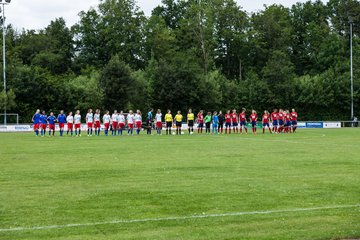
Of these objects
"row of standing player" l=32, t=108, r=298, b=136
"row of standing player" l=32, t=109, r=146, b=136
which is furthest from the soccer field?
"row of standing player" l=32, t=108, r=298, b=136

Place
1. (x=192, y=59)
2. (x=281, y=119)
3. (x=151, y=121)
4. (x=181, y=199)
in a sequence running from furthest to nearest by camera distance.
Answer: (x=192, y=59), (x=281, y=119), (x=151, y=121), (x=181, y=199)

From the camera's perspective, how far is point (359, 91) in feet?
240

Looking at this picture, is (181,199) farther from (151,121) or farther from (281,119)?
(281,119)

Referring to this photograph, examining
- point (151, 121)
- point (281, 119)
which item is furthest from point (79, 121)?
point (281, 119)

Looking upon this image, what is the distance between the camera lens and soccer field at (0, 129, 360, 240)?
8.51 metres

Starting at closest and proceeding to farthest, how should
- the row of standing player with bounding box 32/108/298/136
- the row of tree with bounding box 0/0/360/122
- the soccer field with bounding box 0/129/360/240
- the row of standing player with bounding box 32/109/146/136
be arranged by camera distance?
the soccer field with bounding box 0/129/360/240, the row of standing player with bounding box 32/109/146/136, the row of standing player with bounding box 32/108/298/136, the row of tree with bounding box 0/0/360/122

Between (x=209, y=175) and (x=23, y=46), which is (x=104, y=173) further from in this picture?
(x=23, y=46)

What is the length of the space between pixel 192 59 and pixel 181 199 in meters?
70.2

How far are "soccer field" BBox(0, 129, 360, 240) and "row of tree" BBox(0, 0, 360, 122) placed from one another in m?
47.6

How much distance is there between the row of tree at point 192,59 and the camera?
65125 millimetres

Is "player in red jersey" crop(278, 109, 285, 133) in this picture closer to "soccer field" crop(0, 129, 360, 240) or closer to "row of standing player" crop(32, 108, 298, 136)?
"row of standing player" crop(32, 108, 298, 136)

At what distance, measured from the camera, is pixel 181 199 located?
434 inches

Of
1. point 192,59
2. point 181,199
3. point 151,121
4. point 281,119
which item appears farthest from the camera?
point 192,59

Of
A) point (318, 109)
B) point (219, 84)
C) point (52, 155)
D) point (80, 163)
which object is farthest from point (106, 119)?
point (318, 109)
